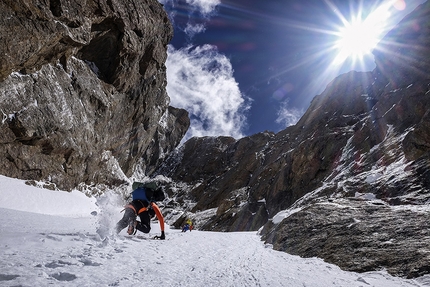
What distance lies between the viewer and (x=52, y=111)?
3425cm

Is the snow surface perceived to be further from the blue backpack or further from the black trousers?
the blue backpack

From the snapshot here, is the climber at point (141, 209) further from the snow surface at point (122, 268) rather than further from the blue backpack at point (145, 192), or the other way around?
the snow surface at point (122, 268)

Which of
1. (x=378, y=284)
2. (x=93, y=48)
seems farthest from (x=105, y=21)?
(x=378, y=284)

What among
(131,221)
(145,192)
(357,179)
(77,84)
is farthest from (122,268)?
(77,84)

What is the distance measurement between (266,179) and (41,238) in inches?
2162

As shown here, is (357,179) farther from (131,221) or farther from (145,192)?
(131,221)

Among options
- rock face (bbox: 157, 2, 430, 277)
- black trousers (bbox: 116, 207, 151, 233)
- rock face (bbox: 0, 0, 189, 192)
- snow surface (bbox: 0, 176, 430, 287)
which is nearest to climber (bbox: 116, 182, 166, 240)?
black trousers (bbox: 116, 207, 151, 233)

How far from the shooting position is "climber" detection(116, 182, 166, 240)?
7.14 meters

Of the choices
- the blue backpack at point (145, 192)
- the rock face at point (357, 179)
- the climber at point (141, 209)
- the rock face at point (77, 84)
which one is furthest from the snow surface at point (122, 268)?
the rock face at point (77, 84)

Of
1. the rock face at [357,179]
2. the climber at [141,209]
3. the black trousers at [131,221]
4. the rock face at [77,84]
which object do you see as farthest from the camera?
the rock face at [77,84]

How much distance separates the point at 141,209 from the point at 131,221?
401 mm

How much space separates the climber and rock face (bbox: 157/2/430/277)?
484 centimetres

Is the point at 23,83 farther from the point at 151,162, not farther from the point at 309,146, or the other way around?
the point at 151,162

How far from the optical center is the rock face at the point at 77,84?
28.2m
